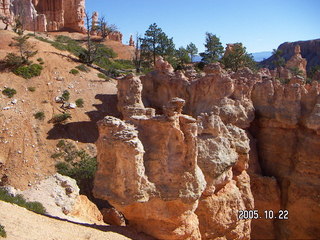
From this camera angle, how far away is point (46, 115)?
22.8m

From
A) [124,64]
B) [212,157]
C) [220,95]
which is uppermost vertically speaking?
[124,64]

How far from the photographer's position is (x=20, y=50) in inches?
1127

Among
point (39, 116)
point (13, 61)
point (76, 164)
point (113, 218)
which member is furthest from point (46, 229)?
point (13, 61)

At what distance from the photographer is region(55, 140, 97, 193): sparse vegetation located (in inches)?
696

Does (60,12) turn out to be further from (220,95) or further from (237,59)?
(220,95)

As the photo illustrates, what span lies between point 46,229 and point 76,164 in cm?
1196

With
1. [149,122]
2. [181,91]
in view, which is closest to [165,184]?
[149,122]

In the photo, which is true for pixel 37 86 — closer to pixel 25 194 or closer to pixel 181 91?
pixel 181 91

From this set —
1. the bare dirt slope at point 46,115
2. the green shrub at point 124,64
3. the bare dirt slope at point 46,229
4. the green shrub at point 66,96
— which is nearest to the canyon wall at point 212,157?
the bare dirt slope at point 46,229

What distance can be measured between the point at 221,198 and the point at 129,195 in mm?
3891

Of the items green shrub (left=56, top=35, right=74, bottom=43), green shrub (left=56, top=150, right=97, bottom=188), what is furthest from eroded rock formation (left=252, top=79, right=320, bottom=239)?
green shrub (left=56, top=35, right=74, bottom=43)

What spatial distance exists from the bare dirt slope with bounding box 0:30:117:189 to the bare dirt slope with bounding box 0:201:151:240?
10.2 meters

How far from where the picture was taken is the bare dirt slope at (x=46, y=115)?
1892cm

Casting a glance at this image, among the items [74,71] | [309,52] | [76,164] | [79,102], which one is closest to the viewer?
[76,164]
